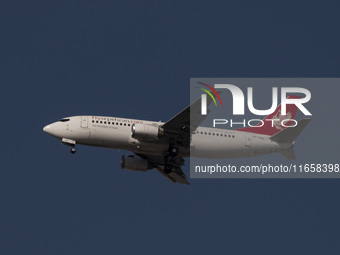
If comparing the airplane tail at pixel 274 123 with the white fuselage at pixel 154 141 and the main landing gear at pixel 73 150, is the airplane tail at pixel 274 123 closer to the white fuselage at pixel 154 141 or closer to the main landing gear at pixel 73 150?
the white fuselage at pixel 154 141

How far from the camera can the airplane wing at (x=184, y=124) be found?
61.1 m

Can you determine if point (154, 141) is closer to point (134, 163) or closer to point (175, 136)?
point (175, 136)

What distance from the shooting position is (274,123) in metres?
68.2

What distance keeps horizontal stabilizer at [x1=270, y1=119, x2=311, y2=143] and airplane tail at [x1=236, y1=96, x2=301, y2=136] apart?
1.97m

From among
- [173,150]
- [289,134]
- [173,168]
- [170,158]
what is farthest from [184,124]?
[289,134]

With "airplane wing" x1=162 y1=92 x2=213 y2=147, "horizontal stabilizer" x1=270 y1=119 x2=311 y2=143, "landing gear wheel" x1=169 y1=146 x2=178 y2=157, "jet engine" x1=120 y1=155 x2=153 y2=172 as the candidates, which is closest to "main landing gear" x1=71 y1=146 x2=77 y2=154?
"jet engine" x1=120 y1=155 x2=153 y2=172

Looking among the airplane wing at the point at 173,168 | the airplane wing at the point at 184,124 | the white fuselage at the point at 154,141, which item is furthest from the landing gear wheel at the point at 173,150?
the airplane wing at the point at 173,168

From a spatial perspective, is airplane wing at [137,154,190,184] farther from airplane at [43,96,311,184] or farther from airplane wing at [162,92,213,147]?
airplane wing at [162,92,213,147]

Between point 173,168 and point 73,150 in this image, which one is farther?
point 173,168

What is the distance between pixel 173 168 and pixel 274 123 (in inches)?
411

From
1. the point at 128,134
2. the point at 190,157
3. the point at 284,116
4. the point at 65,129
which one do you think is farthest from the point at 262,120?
the point at 65,129

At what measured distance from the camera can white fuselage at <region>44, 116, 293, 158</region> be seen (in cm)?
6322

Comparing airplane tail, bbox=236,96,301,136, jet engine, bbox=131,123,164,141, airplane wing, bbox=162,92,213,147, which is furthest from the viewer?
airplane tail, bbox=236,96,301,136

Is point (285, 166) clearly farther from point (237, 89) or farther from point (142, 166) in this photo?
point (142, 166)
